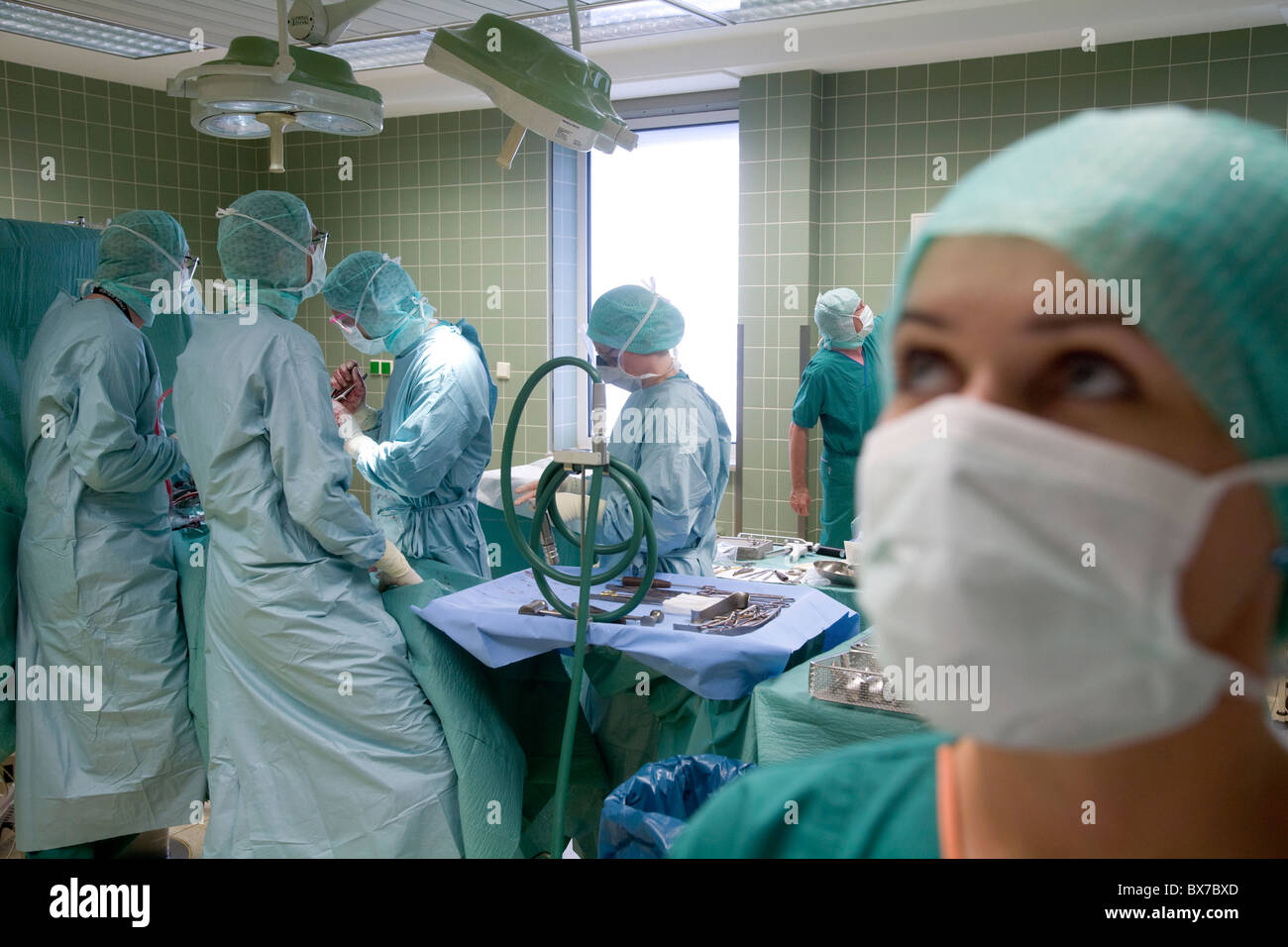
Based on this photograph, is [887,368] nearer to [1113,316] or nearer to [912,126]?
[1113,316]

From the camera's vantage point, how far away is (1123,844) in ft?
1.81

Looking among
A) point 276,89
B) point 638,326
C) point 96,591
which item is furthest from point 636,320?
point 96,591

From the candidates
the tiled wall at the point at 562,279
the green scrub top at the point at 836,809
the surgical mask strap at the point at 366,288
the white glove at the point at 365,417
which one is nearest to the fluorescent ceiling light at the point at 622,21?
the tiled wall at the point at 562,279

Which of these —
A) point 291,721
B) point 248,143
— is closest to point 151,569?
point 291,721

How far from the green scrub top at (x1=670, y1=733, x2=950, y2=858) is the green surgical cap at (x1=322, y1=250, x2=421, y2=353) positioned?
2.71 m

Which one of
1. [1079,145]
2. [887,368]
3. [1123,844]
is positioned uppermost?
[1079,145]

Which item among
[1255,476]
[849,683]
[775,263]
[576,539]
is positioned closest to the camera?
[1255,476]

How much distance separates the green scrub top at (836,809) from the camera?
64 cm

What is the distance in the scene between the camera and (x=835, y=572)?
293 cm

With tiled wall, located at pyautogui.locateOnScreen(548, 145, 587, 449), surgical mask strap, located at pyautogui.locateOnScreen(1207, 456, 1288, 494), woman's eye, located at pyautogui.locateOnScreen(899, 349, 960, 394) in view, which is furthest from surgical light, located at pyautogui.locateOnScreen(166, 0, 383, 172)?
tiled wall, located at pyautogui.locateOnScreen(548, 145, 587, 449)

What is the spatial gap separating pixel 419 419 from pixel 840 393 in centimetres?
181

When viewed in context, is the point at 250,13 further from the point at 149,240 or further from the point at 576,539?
the point at 576,539
